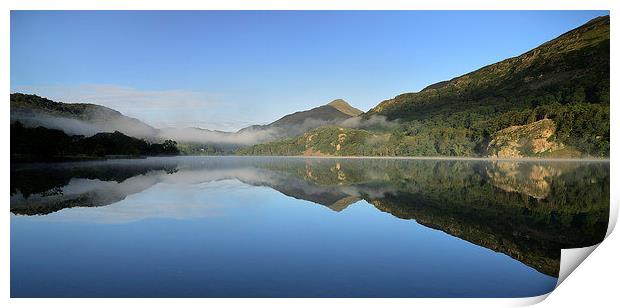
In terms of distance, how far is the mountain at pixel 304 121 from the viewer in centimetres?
3244

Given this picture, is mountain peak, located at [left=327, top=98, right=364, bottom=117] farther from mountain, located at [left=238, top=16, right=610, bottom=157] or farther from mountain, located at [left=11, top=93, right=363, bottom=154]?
mountain, located at [left=11, top=93, right=363, bottom=154]

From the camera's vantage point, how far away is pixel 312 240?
6.09 metres

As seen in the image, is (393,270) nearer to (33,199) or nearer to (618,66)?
(618,66)

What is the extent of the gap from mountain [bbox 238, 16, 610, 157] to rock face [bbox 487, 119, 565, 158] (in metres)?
0.06

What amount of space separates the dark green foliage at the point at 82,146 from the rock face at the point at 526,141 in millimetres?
19160

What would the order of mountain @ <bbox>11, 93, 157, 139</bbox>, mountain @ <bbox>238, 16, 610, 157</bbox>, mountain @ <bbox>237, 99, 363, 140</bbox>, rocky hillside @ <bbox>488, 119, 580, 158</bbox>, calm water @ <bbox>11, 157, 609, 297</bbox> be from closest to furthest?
calm water @ <bbox>11, 157, 609, 297</bbox> → mountain @ <bbox>11, 93, 157, 139</bbox> → mountain @ <bbox>238, 16, 610, 157</bbox> → rocky hillside @ <bbox>488, 119, 580, 158</bbox> → mountain @ <bbox>237, 99, 363, 140</bbox>

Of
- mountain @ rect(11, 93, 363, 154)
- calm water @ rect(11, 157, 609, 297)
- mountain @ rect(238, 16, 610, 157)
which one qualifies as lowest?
calm water @ rect(11, 157, 609, 297)

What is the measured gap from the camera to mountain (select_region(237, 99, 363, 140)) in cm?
Answer: 3244

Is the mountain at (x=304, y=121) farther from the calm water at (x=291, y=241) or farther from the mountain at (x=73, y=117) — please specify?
the calm water at (x=291, y=241)

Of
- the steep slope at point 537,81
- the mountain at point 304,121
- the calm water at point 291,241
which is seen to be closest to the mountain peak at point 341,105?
the mountain at point 304,121

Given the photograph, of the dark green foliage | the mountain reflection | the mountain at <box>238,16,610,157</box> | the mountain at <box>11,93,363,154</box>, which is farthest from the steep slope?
the dark green foliage
